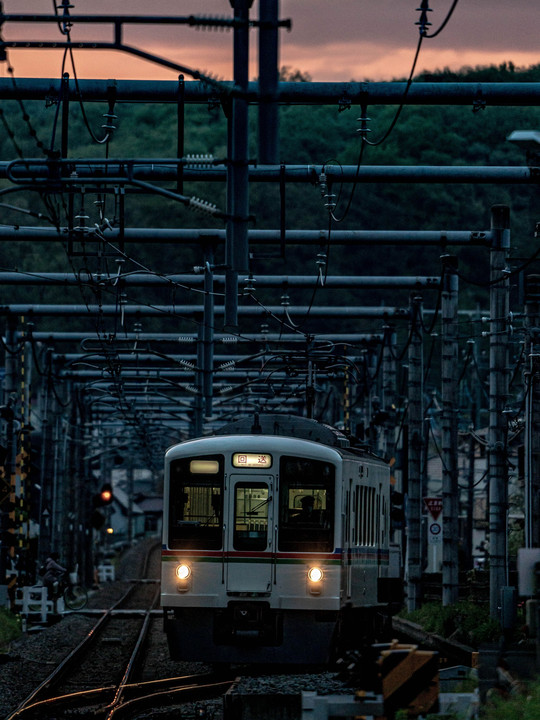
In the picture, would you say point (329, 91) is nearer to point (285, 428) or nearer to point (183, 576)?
point (285, 428)

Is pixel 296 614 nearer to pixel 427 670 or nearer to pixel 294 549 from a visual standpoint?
pixel 294 549

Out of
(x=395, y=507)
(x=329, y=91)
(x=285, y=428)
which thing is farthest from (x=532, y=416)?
(x=329, y=91)

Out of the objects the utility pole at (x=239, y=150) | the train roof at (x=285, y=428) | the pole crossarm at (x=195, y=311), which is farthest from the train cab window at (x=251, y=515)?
the pole crossarm at (x=195, y=311)

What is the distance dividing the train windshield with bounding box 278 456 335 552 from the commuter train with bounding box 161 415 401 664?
1 centimetres

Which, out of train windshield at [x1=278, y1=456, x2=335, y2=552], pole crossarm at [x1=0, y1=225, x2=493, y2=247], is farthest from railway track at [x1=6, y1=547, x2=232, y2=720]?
pole crossarm at [x1=0, y1=225, x2=493, y2=247]

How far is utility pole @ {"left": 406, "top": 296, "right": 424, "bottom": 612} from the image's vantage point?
1119 inches

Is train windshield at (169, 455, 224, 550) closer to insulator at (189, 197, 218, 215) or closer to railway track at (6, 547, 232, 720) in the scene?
railway track at (6, 547, 232, 720)

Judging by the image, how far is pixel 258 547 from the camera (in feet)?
58.0

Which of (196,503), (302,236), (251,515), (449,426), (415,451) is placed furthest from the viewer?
(415,451)

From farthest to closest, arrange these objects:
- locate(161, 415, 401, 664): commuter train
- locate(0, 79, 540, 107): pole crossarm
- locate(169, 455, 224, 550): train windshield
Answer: locate(169, 455, 224, 550): train windshield
locate(161, 415, 401, 664): commuter train
locate(0, 79, 540, 107): pole crossarm

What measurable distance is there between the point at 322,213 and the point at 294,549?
6293 cm

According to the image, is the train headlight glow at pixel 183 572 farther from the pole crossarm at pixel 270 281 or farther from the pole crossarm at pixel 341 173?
the pole crossarm at pixel 270 281

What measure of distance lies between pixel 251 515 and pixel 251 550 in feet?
1.48

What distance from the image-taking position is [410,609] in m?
28.3
